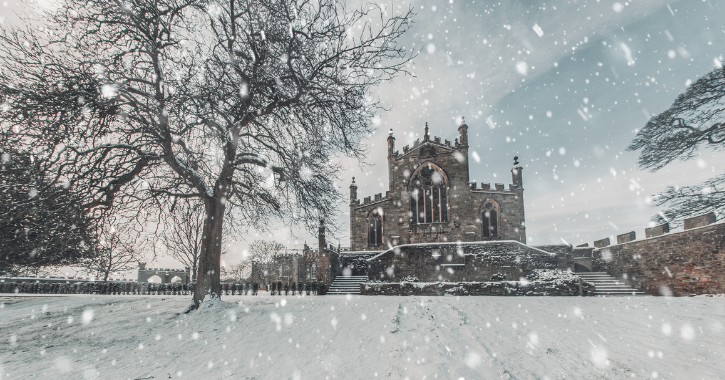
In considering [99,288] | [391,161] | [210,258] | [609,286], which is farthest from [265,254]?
[609,286]

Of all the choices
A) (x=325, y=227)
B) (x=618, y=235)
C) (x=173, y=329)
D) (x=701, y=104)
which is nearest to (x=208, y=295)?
(x=173, y=329)

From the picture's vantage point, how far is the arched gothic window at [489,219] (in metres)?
26.5

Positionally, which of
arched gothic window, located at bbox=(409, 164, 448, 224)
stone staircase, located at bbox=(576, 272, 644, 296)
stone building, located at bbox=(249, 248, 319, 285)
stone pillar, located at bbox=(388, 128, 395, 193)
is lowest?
stone building, located at bbox=(249, 248, 319, 285)

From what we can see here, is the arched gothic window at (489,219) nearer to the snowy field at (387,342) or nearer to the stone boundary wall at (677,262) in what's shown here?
the stone boundary wall at (677,262)

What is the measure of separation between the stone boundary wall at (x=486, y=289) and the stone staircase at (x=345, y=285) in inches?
168

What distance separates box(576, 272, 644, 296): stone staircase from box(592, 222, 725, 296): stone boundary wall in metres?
0.39

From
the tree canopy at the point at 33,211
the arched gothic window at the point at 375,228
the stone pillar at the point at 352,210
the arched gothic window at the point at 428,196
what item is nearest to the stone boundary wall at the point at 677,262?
the arched gothic window at the point at 428,196

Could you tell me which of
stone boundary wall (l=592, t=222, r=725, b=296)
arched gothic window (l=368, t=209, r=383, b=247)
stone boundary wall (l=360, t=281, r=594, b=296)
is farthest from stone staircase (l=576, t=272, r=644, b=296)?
arched gothic window (l=368, t=209, r=383, b=247)

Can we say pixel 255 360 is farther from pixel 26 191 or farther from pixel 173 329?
pixel 26 191

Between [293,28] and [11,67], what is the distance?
22.6 ft

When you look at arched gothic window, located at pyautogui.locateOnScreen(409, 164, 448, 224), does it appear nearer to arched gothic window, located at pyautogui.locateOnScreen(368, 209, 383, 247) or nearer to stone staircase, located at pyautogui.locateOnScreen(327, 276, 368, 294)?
arched gothic window, located at pyautogui.locateOnScreen(368, 209, 383, 247)

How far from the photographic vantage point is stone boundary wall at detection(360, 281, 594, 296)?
1345 cm

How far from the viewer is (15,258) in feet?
32.5

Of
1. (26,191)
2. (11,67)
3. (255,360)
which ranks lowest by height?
(255,360)
